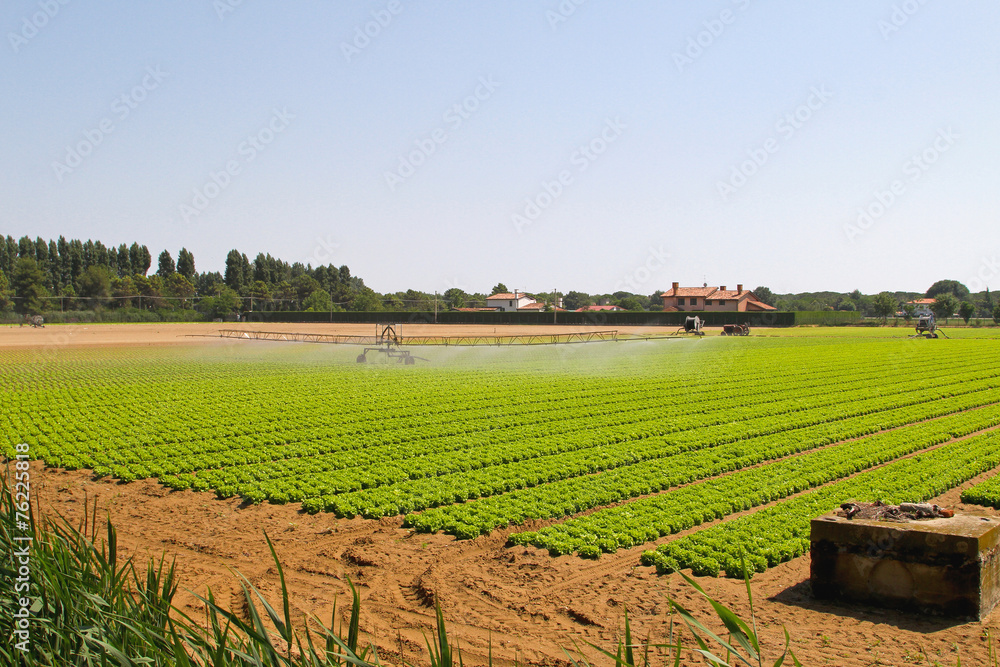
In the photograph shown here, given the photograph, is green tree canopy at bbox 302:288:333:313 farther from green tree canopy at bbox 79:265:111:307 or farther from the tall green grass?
the tall green grass

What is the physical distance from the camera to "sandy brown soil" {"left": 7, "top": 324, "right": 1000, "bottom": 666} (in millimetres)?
6145

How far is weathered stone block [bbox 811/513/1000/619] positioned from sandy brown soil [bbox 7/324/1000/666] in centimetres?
18

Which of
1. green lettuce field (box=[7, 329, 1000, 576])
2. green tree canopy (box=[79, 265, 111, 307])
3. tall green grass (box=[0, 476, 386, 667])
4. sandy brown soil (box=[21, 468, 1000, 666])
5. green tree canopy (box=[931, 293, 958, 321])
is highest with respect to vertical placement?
green tree canopy (box=[79, 265, 111, 307])

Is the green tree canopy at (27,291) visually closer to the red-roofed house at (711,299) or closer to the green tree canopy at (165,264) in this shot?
the green tree canopy at (165,264)

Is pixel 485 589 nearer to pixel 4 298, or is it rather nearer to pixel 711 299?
pixel 4 298

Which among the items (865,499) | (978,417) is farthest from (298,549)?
(978,417)

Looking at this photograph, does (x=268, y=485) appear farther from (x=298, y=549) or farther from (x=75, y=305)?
(x=75, y=305)

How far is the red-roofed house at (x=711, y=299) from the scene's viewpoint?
12075cm

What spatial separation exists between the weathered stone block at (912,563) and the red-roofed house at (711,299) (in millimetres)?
117322

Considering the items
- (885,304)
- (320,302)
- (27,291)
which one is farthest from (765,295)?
(27,291)

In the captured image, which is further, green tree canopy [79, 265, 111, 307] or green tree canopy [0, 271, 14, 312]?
green tree canopy [79, 265, 111, 307]

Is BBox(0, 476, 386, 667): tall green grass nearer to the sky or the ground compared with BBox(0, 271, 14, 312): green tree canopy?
nearer to the ground

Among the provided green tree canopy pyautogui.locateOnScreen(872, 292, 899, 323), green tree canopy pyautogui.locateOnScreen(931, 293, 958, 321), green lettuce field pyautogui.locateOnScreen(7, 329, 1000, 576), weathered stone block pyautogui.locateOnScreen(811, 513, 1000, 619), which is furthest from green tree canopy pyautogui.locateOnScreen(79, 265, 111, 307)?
green tree canopy pyautogui.locateOnScreen(931, 293, 958, 321)

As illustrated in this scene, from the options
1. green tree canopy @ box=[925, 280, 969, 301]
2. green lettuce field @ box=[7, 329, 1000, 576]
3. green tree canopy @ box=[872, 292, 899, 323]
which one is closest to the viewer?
green lettuce field @ box=[7, 329, 1000, 576]
